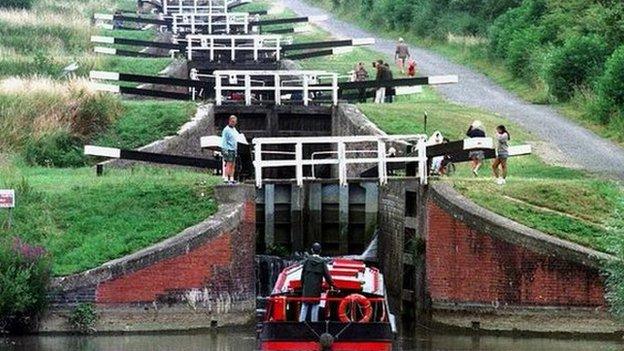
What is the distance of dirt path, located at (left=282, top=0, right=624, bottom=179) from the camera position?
146ft

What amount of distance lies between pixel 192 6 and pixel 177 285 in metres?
52.5

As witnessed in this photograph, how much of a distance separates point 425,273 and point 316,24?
2039 inches

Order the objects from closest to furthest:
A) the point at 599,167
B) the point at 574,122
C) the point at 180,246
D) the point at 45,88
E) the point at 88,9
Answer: the point at 180,246 < the point at 599,167 < the point at 45,88 < the point at 574,122 < the point at 88,9

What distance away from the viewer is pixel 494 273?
34250mm

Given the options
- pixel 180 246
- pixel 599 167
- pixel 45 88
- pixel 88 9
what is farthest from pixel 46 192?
pixel 88 9

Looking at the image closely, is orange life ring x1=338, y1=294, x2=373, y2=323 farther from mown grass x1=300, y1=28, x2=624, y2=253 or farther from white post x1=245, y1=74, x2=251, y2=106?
white post x1=245, y1=74, x2=251, y2=106

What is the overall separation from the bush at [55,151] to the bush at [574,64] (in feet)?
55.6

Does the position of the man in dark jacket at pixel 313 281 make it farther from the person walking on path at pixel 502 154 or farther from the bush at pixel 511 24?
the bush at pixel 511 24

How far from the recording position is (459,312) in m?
34.5

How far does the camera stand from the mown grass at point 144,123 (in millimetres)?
44344

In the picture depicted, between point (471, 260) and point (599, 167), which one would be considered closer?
point (471, 260)

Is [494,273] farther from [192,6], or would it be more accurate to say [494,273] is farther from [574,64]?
[192,6]

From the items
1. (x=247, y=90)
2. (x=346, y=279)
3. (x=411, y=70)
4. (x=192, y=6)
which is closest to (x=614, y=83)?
(x=247, y=90)

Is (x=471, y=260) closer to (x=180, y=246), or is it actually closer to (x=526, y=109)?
(x=180, y=246)
